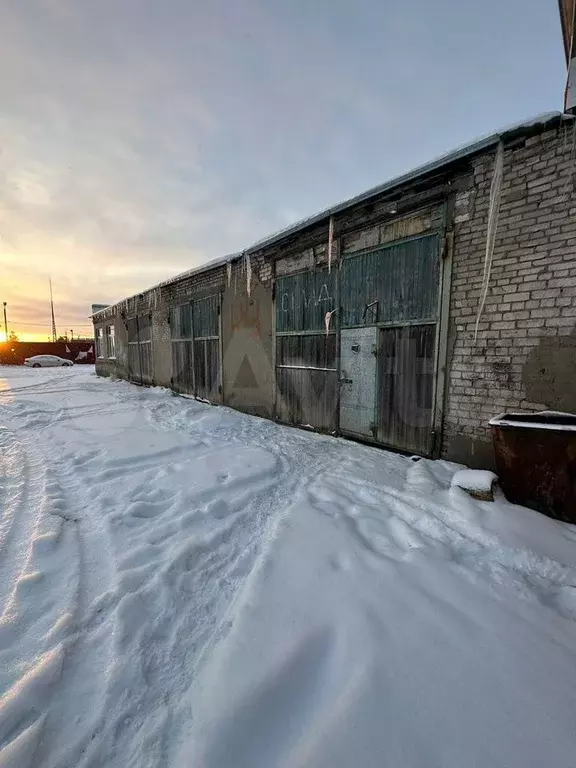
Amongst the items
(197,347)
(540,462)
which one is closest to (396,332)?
(540,462)

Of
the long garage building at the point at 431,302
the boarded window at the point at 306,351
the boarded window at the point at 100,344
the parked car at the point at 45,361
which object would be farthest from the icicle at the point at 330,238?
the parked car at the point at 45,361

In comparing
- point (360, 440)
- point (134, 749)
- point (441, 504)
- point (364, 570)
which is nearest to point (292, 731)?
point (134, 749)

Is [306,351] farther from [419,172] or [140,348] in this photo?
[140,348]

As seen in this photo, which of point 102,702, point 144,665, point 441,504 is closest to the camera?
point 102,702

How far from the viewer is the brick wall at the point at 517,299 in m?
2.85

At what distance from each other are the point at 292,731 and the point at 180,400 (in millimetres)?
7834

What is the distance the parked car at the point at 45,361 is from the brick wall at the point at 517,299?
2948cm

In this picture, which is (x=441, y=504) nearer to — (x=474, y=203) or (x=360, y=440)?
(x=360, y=440)

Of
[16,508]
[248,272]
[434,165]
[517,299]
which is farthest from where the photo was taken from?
[248,272]

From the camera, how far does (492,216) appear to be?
10.6 ft

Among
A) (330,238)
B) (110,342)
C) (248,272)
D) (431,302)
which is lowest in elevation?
(110,342)

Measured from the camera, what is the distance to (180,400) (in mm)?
8398

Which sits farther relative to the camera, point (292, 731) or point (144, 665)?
point (144, 665)

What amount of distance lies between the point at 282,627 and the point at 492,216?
3.89 m
